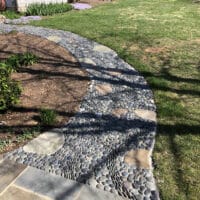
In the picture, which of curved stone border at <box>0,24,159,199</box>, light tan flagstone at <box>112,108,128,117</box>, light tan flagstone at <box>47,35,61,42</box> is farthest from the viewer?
light tan flagstone at <box>47,35,61,42</box>

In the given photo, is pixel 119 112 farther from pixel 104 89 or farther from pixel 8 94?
pixel 8 94

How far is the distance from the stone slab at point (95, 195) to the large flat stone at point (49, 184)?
74 millimetres

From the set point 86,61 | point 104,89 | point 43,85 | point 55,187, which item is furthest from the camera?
point 86,61

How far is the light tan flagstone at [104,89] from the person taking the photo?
673 centimetres

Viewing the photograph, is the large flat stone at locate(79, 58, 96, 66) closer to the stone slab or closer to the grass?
the stone slab

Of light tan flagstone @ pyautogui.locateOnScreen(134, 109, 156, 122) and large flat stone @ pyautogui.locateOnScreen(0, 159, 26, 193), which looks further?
light tan flagstone @ pyautogui.locateOnScreen(134, 109, 156, 122)

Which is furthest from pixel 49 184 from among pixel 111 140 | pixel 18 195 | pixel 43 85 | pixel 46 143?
pixel 43 85

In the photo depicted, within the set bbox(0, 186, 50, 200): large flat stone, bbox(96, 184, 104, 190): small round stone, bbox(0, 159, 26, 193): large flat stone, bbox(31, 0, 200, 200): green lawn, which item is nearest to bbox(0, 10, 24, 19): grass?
bbox(31, 0, 200, 200): green lawn

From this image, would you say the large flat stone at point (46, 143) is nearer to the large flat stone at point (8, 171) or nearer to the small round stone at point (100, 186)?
the large flat stone at point (8, 171)

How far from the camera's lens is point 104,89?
6859 millimetres

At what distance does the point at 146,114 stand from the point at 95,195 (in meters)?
2.22

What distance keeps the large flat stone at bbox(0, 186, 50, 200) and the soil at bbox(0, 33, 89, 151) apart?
99 centimetres

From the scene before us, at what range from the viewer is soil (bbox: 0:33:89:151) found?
225 inches

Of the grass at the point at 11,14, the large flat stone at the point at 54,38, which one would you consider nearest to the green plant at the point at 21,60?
the large flat stone at the point at 54,38
